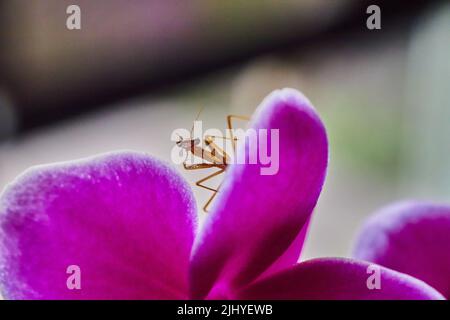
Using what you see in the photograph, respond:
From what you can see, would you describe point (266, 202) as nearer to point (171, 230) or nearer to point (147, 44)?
point (171, 230)

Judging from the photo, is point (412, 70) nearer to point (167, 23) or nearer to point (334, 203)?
point (334, 203)

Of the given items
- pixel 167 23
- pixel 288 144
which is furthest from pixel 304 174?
pixel 167 23

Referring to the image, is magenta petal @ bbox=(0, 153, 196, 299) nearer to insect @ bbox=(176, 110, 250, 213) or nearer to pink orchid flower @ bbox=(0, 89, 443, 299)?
pink orchid flower @ bbox=(0, 89, 443, 299)

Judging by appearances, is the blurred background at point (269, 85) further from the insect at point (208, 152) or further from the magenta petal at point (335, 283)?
the magenta petal at point (335, 283)

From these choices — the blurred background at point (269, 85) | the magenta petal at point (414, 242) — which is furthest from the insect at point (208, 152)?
the blurred background at point (269, 85)

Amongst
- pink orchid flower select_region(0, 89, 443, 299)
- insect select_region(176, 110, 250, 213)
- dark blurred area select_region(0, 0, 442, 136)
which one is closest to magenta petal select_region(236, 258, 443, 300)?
pink orchid flower select_region(0, 89, 443, 299)
